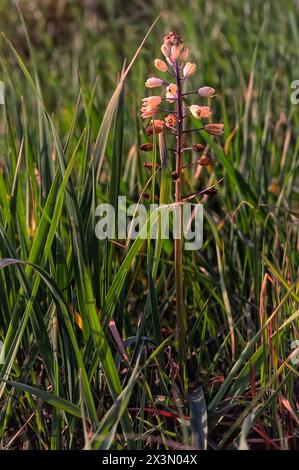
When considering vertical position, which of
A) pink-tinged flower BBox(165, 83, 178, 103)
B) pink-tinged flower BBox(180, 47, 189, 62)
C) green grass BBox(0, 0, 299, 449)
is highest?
pink-tinged flower BBox(180, 47, 189, 62)

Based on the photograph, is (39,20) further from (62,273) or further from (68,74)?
(62,273)

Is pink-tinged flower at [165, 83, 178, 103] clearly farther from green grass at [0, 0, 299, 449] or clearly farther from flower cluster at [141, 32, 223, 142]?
green grass at [0, 0, 299, 449]

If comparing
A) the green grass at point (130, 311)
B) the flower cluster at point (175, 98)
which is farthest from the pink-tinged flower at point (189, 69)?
the green grass at point (130, 311)

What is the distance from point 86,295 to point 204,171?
1.17 m

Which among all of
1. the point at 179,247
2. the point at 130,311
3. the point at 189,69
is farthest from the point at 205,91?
the point at 130,311

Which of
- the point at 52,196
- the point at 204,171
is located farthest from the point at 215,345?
the point at 204,171

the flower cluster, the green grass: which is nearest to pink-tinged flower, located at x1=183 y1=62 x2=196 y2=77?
the flower cluster

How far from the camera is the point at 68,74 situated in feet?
11.9

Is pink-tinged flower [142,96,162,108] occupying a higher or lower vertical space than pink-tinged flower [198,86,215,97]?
lower

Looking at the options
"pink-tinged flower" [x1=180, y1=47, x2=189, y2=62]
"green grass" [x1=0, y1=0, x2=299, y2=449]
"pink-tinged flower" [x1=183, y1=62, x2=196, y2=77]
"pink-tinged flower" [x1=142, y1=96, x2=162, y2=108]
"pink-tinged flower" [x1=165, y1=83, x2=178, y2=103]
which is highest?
"pink-tinged flower" [x1=180, y1=47, x2=189, y2=62]

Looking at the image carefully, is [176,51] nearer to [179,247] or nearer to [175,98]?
[175,98]

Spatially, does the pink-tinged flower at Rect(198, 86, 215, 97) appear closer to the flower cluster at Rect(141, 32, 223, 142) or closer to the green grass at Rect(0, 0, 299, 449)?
the flower cluster at Rect(141, 32, 223, 142)

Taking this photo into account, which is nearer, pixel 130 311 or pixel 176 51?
pixel 176 51

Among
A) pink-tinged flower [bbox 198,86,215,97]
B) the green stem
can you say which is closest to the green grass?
the green stem
